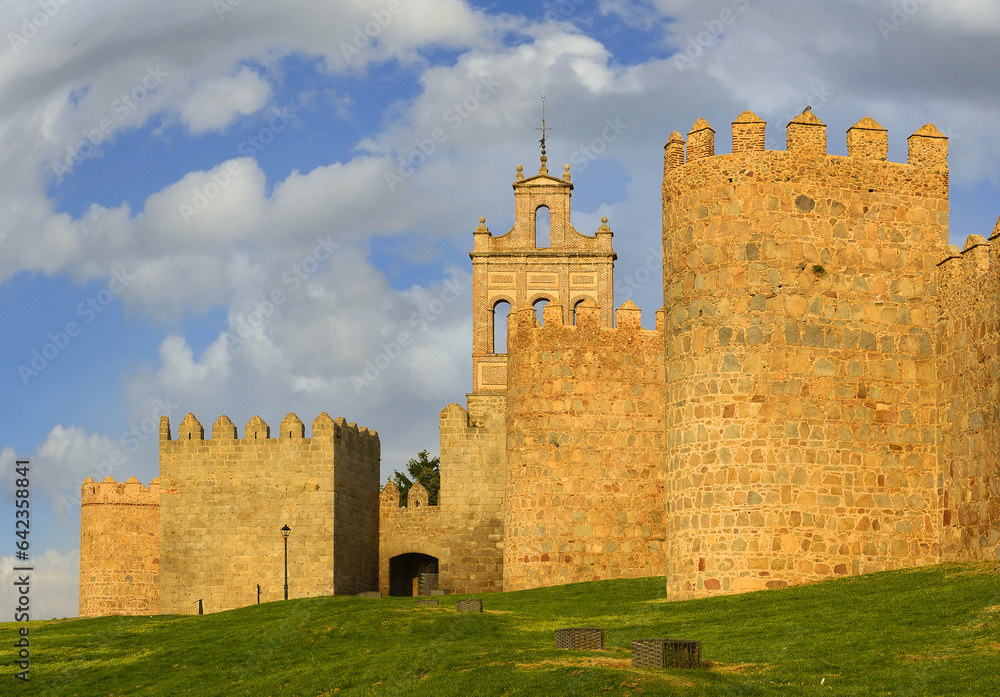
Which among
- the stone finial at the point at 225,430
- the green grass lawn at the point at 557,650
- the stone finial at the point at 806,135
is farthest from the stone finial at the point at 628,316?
the stone finial at the point at 225,430

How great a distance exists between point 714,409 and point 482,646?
654cm

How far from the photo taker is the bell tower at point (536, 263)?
186 ft

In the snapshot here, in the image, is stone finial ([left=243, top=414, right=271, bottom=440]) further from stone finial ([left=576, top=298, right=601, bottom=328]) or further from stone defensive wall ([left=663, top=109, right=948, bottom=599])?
stone defensive wall ([left=663, top=109, right=948, bottom=599])

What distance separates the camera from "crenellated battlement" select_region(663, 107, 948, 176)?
981 inches

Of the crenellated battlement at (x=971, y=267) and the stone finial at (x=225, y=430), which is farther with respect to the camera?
the stone finial at (x=225, y=430)

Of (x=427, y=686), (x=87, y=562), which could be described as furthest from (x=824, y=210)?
(x=87, y=562)

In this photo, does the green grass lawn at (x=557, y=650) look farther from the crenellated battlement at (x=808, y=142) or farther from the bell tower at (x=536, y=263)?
the bell tower at (x=536, y=263)

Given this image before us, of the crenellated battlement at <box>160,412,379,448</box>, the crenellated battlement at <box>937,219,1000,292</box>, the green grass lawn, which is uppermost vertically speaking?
the crenellated battlement at <box>937,219,1000,292</box>

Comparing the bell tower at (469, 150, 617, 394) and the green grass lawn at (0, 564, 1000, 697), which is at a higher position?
the bell tower at (469, 150, 617, 394)

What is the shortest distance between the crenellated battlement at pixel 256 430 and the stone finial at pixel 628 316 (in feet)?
33.6

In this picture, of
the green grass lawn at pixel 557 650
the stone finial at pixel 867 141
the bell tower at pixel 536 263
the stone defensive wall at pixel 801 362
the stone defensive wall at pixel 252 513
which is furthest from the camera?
the bell tower at pixel 536 263

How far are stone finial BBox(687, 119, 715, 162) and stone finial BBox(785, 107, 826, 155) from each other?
135cm

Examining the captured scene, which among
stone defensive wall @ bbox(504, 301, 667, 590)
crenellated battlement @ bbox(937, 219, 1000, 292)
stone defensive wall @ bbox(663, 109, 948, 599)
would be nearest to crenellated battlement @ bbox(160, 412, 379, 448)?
stone defensive wall @ bbox(504, 301, 667, 590)

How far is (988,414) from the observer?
22.9m
